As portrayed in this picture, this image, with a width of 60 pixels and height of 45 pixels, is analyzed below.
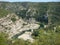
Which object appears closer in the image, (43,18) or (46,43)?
(46,43)

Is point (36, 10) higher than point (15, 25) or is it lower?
higher

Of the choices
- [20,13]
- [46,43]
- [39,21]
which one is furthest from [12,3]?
[46,43]

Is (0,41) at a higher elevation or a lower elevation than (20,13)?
higher

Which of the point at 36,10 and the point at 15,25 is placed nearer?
the point at 15,25

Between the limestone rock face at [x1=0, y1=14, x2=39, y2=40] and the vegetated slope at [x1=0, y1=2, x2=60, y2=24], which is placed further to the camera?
the vegetated slope at [x1=0, y1=2, x2=60, y2=24]

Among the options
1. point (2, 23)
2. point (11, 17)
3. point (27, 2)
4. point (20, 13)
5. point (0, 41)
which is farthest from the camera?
point (27, 2)

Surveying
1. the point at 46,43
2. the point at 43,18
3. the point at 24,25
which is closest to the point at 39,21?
the point at 43,18

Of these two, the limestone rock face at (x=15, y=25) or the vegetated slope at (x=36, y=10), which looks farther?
the vegetated slope at (x=36, y=10)

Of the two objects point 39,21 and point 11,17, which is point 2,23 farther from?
point 39,21

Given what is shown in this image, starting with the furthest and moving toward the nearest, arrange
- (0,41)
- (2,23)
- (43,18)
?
(43,18) < (2,23) < (0,41)
